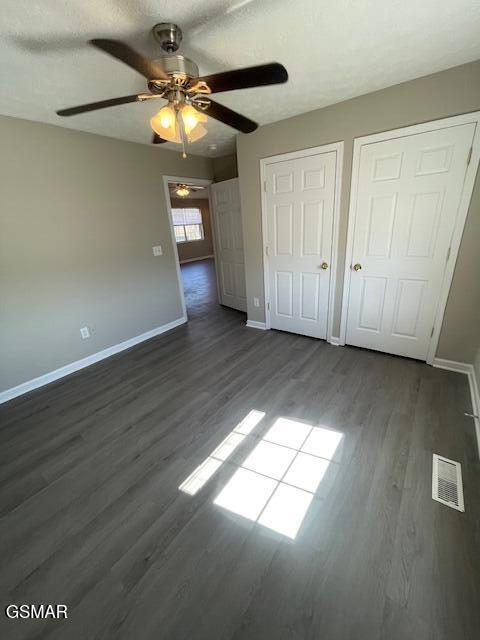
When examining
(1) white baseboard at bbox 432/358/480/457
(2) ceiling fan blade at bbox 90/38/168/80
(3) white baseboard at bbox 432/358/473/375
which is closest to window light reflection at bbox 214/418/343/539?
(1) white baseboard at bbox 432/358/480/457

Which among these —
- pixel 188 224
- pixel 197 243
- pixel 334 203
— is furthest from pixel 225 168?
pixel 197 243

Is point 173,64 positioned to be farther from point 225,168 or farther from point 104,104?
point 225,168

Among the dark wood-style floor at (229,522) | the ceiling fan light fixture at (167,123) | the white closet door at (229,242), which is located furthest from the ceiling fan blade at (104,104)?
the white closet door at (229,242)

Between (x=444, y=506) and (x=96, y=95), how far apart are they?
11.7ft

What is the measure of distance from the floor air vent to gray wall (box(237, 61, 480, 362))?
1.30 metres

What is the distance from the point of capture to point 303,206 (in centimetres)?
290

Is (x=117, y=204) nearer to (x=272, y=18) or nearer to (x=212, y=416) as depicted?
(x=272, y=18)

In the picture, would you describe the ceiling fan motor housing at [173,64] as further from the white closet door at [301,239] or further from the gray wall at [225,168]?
the gray wall at [225,168]

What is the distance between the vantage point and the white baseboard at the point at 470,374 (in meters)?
1.92

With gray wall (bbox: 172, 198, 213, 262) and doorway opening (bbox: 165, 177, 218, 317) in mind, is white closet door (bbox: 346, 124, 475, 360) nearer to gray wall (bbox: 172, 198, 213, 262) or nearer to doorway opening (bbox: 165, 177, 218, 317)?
doorway opening (bbox: 165, 177, 218, 317)

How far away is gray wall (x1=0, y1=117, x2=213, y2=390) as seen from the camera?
7.98 feet

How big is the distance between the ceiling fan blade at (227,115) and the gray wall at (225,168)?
2.46 meters

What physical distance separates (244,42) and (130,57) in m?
0.82

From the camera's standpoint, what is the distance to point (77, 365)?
9.91ft
